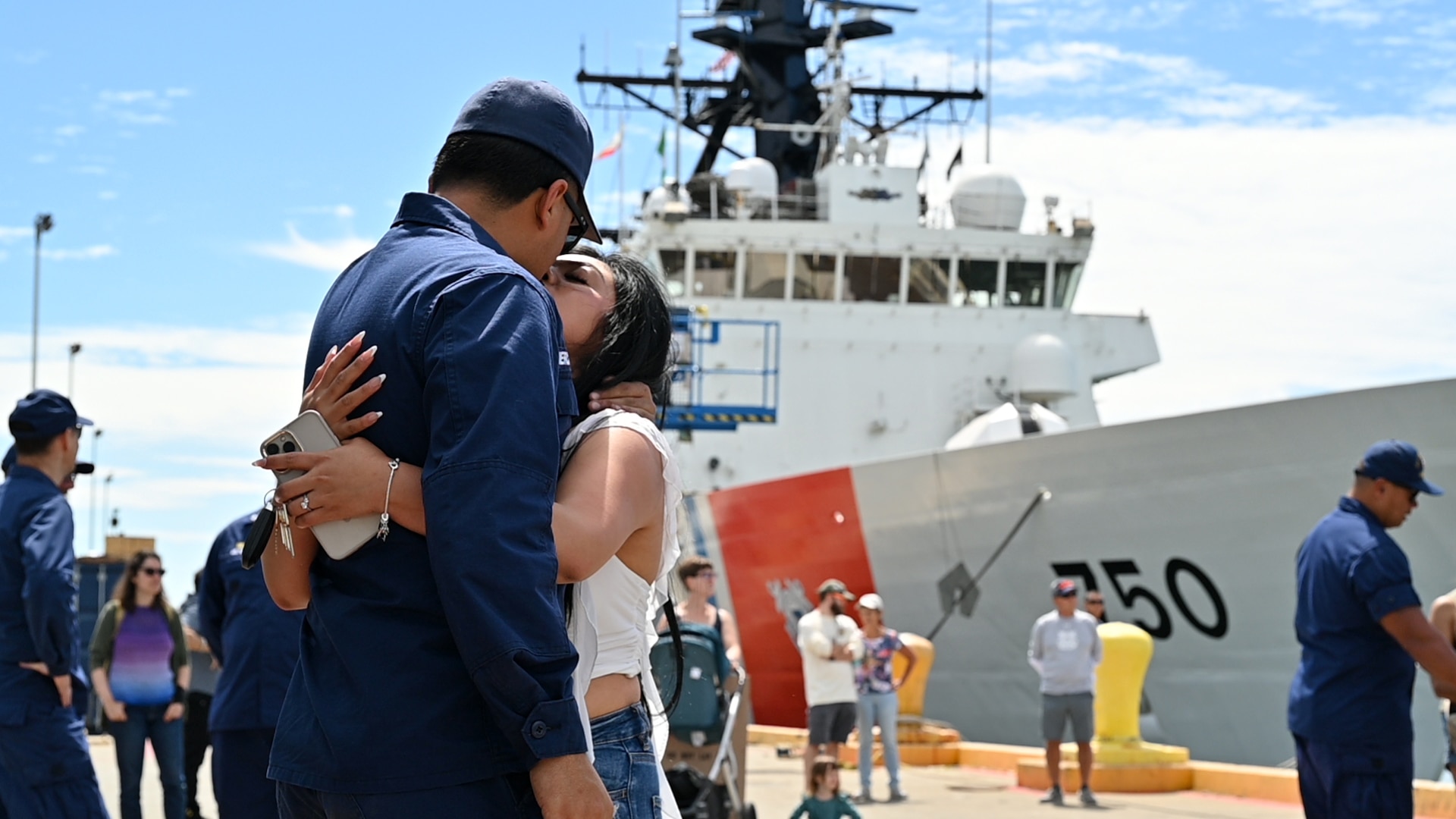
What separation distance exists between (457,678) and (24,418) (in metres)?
3.17

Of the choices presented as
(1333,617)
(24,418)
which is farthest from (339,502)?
(1333,617)

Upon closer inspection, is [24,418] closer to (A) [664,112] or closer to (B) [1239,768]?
(B) [1239,768]

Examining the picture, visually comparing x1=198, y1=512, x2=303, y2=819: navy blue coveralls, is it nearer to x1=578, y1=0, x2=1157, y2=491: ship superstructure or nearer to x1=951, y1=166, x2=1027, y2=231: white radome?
x1=578, y1=0, x2=1157, y2=491: ship superstructure

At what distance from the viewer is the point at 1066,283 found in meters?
19.2

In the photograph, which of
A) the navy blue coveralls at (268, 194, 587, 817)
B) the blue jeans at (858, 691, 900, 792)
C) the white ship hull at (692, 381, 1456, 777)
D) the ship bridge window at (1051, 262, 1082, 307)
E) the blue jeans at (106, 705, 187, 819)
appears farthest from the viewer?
the ship bridge window at (1051, 262, 1082, 307)

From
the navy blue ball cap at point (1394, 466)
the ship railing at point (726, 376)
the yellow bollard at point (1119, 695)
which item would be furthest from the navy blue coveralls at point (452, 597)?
the ship railing at point (726, 376)

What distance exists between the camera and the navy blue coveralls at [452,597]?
179 cm

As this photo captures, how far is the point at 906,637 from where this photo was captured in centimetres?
1301

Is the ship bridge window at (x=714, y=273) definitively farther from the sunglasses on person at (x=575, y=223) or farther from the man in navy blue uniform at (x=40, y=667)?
the sunglasses on person at (x=575, y=223)

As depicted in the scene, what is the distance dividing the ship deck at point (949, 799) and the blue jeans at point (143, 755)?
1.82 meters

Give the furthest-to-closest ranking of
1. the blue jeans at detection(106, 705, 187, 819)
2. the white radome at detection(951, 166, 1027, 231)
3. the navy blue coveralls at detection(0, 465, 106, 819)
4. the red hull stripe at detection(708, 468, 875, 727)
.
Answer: the white radome at detection(951, 166, 1027, 231) → the red hull stripe at detection(708, 468, 875, 727) → the blue jeans at detection(106, 705, 187, 819) → the navy blue coveralls at detection(0, 465, 106, 819)

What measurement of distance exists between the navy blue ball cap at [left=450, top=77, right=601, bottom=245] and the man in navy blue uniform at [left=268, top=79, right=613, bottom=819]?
0.17 metres

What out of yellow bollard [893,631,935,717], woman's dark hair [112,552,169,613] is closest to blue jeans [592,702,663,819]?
woman's dark hair [112,552,169,613]

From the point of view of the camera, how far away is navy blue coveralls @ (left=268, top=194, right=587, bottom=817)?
5.88 feet
